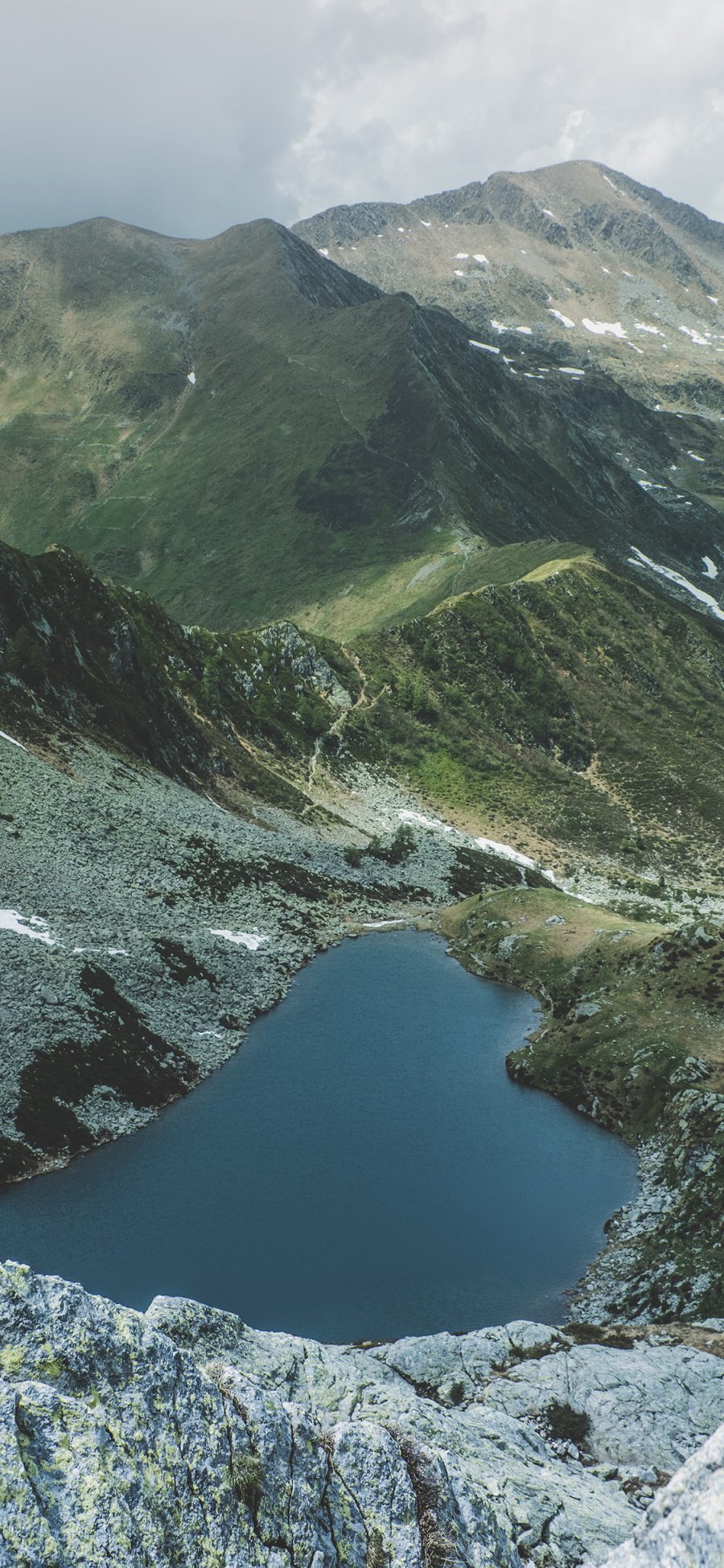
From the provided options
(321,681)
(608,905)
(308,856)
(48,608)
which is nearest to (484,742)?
(321,681)

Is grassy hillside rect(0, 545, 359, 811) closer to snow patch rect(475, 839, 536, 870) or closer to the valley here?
the valley

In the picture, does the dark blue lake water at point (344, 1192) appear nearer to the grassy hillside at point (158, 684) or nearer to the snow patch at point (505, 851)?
the grassy hillside at point (158, 684)

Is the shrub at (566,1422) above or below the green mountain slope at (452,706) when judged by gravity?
below

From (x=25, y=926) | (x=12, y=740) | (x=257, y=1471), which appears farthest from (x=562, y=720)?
(x=257, y=1471)

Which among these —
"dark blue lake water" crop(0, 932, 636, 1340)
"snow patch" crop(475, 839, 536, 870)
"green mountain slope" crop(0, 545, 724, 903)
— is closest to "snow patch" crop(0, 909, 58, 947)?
"dark blue lake water" crop(0, 932, 636, 1340)

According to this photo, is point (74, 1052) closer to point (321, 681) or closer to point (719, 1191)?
point (719, 1191)

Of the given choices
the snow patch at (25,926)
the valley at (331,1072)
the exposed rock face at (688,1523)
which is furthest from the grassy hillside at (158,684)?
the exposed rock face at (688,1523)
